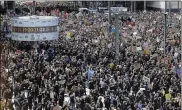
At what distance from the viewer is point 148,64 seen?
84.1 ft

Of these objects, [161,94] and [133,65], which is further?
[133,65]

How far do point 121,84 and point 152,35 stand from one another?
1680 cm

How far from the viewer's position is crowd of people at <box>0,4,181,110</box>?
1902cm

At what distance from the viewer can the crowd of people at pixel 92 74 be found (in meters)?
19.0

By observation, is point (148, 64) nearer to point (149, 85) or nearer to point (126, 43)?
point (149, 85)

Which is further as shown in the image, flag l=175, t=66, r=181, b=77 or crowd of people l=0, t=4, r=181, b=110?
flag l=175, t=66, r=181, b=77

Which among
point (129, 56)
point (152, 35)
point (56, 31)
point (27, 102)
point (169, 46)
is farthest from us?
point (152, 35)

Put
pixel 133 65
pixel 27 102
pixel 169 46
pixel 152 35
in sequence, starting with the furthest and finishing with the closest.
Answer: pixel 152 35 → pixel 169 46 → pixel 133 65 → pixel 27 102

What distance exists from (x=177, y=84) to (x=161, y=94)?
1.94m

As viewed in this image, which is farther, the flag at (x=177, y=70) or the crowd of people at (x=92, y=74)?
the flag at (x=177, y=70)

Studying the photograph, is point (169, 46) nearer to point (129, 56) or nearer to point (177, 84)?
point (129, 56)

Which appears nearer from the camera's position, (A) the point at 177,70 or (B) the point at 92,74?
(B) the point at 92,74

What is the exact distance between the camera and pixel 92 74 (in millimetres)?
23422

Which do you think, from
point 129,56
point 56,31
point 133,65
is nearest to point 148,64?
point 133,65
